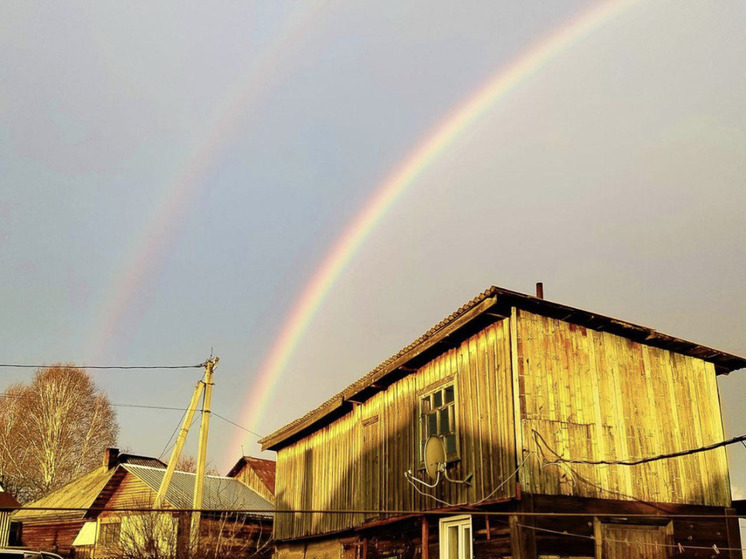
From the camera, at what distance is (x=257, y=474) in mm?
41750

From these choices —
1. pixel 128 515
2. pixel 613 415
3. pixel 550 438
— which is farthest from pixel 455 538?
pixel 128 515

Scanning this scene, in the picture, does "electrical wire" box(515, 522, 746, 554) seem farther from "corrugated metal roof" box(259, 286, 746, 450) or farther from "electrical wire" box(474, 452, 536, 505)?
"corrugated metal roof" box(259, 286, 746, 450)

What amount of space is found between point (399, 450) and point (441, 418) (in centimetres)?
230

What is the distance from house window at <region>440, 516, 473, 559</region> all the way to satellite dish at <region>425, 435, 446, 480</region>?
1.06 m

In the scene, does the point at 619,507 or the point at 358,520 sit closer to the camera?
the point at 619,507

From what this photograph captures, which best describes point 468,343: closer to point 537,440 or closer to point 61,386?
point 537,440

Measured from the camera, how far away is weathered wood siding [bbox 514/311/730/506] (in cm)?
1387

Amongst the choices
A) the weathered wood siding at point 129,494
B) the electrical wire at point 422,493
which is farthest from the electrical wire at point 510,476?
the weathered wood siding at point 129,494

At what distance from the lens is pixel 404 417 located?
60.5ft

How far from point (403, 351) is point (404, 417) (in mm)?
1834

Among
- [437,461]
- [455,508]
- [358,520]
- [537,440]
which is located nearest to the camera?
[537,440]

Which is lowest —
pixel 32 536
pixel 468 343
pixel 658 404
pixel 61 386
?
pixel 32 536

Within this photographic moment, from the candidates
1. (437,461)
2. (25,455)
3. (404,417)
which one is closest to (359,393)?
(404,417)

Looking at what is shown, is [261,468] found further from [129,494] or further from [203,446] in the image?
[203,446]
